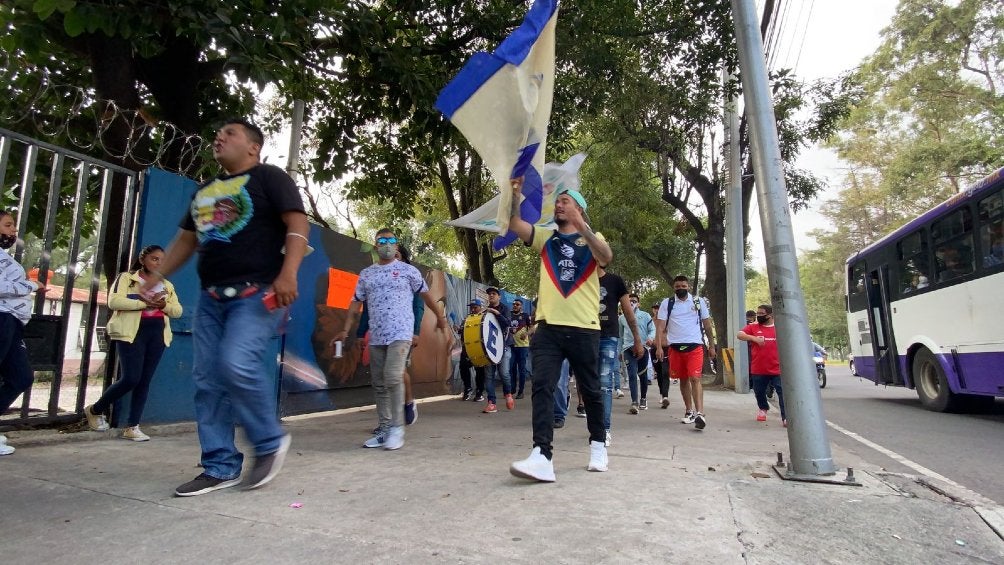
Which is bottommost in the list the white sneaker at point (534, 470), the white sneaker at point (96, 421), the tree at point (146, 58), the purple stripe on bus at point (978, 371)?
the white sneaker at point (534, 470)

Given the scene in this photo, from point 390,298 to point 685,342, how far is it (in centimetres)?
381

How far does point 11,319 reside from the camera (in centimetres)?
385

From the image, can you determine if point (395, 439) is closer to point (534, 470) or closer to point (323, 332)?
point (534, 470)

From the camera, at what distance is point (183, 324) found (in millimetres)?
5180

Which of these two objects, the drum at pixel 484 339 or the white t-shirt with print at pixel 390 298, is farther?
the drum at pixel 484 339

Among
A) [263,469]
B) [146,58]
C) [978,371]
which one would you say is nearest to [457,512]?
[263,469]

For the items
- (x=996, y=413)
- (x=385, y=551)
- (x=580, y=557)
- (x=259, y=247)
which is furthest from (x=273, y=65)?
(x=996, y=413)

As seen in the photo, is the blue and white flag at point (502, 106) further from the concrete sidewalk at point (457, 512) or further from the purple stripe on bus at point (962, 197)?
the purple stripe on bus at point (962, 197)

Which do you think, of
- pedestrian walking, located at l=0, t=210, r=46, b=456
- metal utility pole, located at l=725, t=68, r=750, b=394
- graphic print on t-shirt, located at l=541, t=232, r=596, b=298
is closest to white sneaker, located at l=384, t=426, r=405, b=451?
graphic print on t-shirt, located at l=541, t=232, r=596, b=298

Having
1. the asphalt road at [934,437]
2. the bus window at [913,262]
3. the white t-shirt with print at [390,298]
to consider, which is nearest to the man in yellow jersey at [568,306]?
the white t-shirt with print at [390,298]

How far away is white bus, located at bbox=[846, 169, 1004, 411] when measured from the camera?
7.73m

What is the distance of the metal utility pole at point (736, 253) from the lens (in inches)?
526

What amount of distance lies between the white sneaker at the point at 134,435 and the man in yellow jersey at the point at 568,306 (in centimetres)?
315

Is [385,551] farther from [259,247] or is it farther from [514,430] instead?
[514,430]
